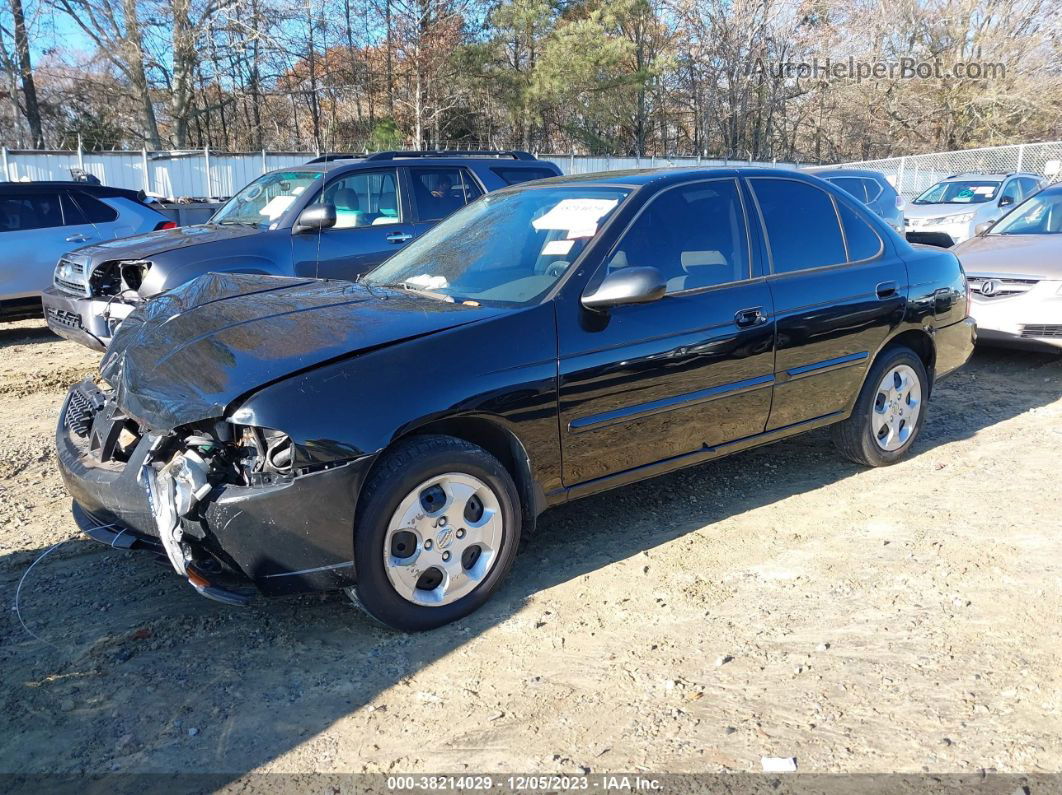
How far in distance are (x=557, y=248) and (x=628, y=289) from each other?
1.75 ft

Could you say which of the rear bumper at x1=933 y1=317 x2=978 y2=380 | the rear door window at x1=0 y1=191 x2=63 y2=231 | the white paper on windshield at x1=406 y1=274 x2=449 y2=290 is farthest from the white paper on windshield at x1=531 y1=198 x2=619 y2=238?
the rear door window at x1=0 y1=191 x2=63 y2=231

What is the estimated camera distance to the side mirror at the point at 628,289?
363cm

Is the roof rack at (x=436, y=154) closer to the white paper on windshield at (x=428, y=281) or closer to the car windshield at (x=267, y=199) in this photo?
the car windshield at (x=267, y=199)

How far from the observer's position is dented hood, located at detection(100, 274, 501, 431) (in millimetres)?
3104

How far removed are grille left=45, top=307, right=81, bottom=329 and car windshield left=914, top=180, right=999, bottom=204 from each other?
1521 centimetres

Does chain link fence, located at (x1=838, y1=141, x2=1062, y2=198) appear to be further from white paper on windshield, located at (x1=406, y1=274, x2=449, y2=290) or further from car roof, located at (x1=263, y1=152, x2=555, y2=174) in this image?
white paper on windshield, located at (x1=406, y1=274, x2=449, y2=290)

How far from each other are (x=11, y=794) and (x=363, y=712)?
1020 millimetres

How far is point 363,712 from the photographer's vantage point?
2902mm

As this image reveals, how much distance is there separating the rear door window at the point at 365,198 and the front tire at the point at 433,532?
4.95 m

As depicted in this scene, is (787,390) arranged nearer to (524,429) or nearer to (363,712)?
(524,429)

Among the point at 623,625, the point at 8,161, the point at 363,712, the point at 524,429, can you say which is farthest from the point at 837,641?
the point at 8,161

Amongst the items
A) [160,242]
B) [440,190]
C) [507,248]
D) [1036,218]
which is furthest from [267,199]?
[1036,218]

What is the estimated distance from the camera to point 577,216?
4133 mm

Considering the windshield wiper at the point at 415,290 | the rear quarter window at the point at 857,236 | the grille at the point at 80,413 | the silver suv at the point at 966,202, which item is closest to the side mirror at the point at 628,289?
the windshield wiper at the point at 415,290
